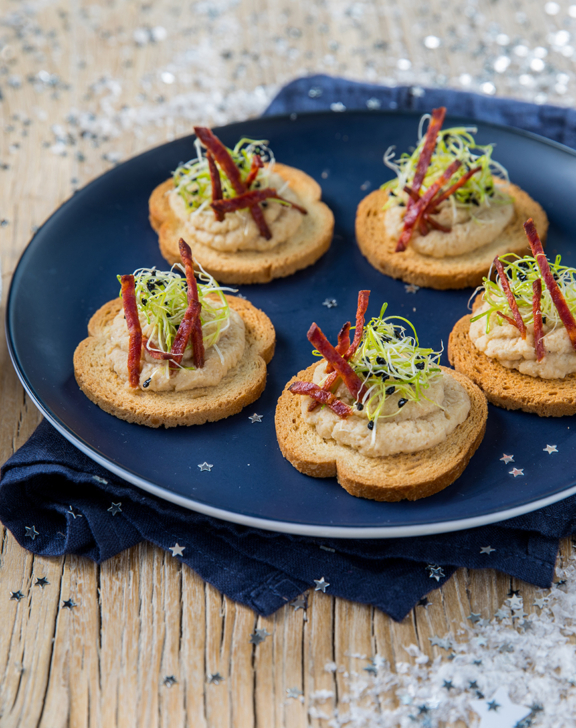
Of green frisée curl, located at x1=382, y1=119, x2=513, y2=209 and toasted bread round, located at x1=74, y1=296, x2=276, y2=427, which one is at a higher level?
green frisée curl, located at x1=382, y1=119, x2=513, y2=209

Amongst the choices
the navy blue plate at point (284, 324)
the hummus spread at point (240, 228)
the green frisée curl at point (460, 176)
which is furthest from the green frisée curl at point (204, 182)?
the green frisée curl at point (460, 176)

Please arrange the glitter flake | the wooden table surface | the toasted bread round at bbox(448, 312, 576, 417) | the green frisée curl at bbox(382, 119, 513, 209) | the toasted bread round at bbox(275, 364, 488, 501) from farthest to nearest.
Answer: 1. the green frisée curl at bbox(382, 119, 513, 209)
2. the toasted bread round at bbox(448, 312, 576, 417)
3. the toasted bread round at bbox(275, 364, 488, 501)
4. the glitter flake
5. the wooden table surface

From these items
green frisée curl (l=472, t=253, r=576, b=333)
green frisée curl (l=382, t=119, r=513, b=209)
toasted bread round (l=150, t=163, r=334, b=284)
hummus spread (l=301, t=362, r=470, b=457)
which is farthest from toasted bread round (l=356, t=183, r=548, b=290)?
hummus spread (l=301, t=362, r=470, b=457)

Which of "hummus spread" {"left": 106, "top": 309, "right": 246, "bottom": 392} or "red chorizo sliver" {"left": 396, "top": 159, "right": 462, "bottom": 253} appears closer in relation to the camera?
"hummus spread" {"left": 106, "top": 309, "right": 246, "bottom": 392}

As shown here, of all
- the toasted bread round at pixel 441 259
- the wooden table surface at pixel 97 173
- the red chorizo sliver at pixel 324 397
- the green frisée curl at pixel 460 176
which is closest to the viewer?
the wooden table surface at pixel 97 173

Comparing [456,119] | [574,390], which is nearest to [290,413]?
[574,390]

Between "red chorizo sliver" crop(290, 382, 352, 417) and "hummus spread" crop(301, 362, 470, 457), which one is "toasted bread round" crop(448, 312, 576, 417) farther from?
"red chorizo sliver" crop(290, 382, 352, 417)

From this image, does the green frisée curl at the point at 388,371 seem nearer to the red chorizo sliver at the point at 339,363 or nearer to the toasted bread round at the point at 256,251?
the red chorizo sliver at the point at 339,363
